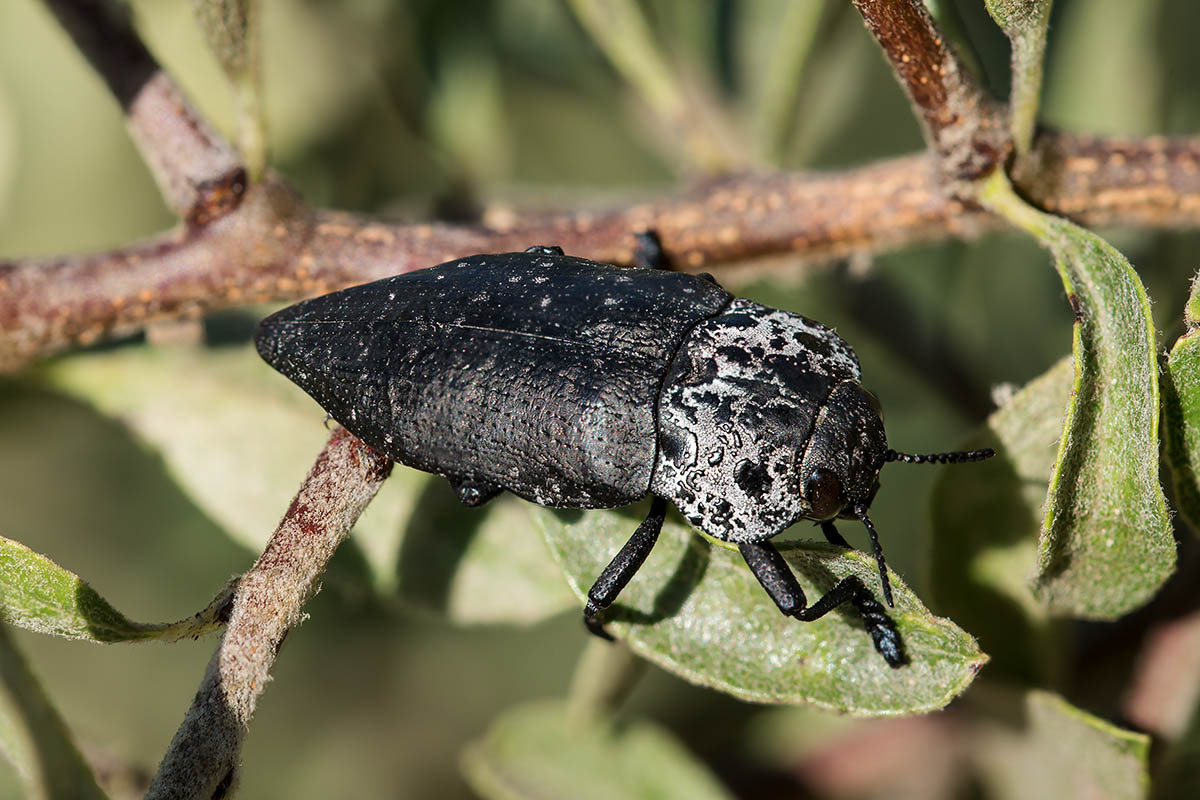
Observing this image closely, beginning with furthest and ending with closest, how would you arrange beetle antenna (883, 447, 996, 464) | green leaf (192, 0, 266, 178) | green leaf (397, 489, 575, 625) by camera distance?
green leaf (397, 489, 575, 625) < green leaf (192, 0, 266, 178) < beetle antenna (883, 447, 996, 464)

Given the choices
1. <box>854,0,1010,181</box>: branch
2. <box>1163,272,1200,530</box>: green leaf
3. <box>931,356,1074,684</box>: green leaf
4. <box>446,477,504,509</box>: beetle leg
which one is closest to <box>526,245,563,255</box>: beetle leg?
<box>446,477,504,509</box>: beetle leg

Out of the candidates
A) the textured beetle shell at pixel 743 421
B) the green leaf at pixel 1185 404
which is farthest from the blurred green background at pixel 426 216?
the green leaf at pixel 1185 404

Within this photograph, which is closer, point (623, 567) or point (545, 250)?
point (623, 567)

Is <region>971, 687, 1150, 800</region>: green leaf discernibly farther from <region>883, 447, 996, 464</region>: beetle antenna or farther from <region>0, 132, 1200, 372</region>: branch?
<region>0, 132, 1200, 372</region>: branch

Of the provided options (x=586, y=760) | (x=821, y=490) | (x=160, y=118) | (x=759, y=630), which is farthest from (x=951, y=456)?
(x=160, y=118)

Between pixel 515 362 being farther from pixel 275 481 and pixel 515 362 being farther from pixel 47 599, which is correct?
A: pixel 47 599

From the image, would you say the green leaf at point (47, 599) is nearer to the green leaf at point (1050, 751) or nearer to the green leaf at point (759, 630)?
the green leaf at point (759, 630)
